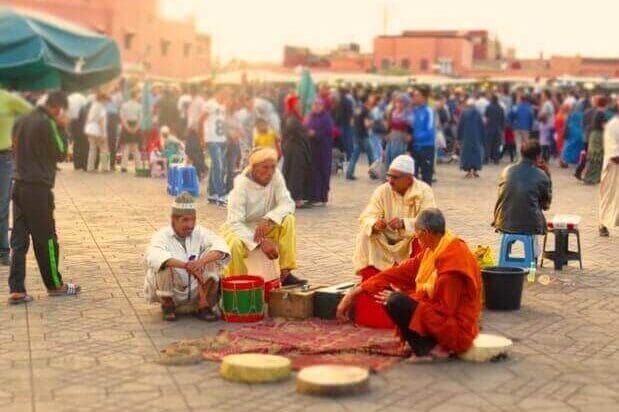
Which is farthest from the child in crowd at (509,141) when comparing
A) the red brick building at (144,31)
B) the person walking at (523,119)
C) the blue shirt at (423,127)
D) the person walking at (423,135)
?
the red brick building at (144,31)

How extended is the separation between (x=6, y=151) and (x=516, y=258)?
473 cm

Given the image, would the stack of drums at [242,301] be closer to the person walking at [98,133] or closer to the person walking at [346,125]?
the person walking at [98,133]

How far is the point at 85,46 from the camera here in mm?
9875

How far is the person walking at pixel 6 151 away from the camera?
927cm

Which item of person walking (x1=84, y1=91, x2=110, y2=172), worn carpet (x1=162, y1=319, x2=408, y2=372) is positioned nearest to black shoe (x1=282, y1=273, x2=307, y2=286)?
worn carpet (x1=162, y1=319, x2=408, y2=372)

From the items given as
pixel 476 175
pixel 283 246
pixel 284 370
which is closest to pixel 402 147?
pixel 476 175

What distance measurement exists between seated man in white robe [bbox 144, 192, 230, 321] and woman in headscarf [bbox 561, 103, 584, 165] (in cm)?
1616

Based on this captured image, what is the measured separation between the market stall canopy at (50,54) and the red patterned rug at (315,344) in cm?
345

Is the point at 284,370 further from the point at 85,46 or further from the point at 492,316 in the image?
the point at 85,46

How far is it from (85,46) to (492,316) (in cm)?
465

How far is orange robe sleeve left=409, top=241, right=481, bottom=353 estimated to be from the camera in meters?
6.21

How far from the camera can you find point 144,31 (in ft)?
191

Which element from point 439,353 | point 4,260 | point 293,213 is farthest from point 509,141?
point 439,353

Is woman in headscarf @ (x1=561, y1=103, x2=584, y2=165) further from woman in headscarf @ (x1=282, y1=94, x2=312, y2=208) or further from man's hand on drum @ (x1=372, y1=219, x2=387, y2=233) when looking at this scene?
man's hand on drum @ (x1=372, y1=219, x2=387, y2=233)
